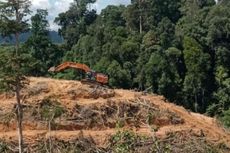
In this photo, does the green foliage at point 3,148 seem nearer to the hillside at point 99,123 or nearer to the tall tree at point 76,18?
the hillside at point 99,123

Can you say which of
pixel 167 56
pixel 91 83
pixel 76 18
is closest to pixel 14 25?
pixel 91 83

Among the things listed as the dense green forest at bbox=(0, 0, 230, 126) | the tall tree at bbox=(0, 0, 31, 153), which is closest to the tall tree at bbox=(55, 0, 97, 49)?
the dense green forest at bbox=(0, 0, 230, 126)

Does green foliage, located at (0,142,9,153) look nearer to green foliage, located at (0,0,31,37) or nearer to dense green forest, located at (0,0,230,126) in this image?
green foliage, located at (0,0,31,37)

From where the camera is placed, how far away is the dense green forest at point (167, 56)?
35.7 metres

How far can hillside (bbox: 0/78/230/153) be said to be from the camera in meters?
20.1

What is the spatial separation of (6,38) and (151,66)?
21640 millimetres

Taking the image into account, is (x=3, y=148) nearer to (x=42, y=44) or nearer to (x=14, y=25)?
(x=14, y=25)

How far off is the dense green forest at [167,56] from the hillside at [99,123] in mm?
10912

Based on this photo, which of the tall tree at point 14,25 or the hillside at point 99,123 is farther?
the hillside at point 99,123

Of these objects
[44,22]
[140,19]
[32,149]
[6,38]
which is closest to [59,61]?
[44,22]

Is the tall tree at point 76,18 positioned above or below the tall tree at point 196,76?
above

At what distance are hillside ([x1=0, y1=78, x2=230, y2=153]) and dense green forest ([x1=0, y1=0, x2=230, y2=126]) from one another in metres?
10.9

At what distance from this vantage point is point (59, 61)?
1591 inches

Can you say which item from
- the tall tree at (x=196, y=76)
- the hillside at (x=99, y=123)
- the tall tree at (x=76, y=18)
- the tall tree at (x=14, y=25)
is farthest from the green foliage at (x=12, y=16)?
the tall tree at (x=76, y=18)
